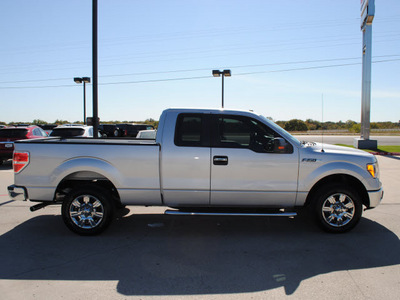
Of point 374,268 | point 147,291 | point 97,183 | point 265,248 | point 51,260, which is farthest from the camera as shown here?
point 97,183

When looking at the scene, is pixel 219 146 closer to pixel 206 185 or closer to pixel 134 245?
pixel 206 185

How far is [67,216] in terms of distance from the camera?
4891 millimetres

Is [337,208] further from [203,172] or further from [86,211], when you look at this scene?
[86,211]

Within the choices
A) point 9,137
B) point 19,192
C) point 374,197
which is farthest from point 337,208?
point 9,137

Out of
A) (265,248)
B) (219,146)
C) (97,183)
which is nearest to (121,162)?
(97,183)

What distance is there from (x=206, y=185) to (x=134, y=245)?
1.37 metres

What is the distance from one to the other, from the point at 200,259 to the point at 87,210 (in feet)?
6.61

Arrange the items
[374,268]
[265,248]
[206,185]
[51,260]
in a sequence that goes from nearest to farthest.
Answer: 1. [374,268]
2. [51,260]
3. [265,248]
4. [206,185]

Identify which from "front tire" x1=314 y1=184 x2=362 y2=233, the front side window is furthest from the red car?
"front tire" x1=314 y1=184 x2=362 y2=233

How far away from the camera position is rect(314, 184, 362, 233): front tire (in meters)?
4.87

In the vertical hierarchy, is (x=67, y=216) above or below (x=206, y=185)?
below

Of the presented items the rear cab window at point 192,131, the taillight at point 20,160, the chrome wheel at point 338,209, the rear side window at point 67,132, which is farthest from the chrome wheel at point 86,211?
the rear side window at point 67,132

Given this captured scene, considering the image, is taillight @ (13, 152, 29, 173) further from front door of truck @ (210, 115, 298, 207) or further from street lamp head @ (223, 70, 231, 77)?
street lamp head @ (223, 70, 231, 77)

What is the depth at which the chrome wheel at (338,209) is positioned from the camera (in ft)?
16.1
